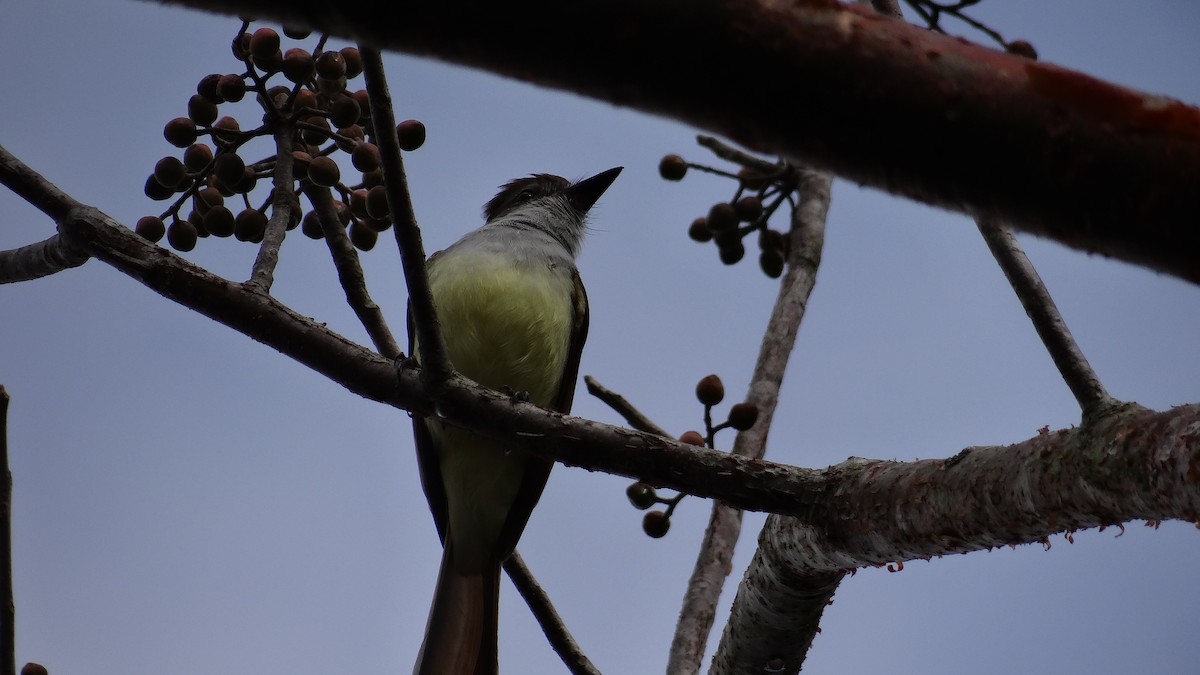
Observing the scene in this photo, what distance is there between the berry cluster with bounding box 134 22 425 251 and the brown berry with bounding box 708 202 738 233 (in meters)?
1.20

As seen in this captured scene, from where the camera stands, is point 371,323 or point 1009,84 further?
point 371,323

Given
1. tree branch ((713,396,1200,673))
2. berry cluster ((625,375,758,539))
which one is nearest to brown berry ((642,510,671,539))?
berry cluster ((625,375,758,539))

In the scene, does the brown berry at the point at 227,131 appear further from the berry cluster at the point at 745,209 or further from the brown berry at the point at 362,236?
the berry cluster at the point at 745,209

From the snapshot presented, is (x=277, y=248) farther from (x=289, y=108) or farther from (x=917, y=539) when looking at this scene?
(x=917, y=539)

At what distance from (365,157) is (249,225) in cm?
43

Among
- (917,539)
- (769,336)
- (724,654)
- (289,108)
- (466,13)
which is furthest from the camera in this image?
(769,336)

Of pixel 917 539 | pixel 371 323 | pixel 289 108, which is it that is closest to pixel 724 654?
pixel 917 539

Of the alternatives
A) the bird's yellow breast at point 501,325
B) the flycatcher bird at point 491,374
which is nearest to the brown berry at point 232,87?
the flycatcher bird at point 491,374

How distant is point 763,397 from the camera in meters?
4.02

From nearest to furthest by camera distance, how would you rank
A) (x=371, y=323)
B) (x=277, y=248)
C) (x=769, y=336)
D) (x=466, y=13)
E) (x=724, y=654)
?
(x=466, y=13) < (x=724, y=654) < (x=277, y=248) < (x=371, y=323) < (x=769, y=336)

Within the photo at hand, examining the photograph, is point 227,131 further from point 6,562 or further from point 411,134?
point 6,562

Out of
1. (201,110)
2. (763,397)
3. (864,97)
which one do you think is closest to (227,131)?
(201,110)

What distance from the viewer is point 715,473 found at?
8.38ft

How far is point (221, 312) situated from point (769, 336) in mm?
2129
